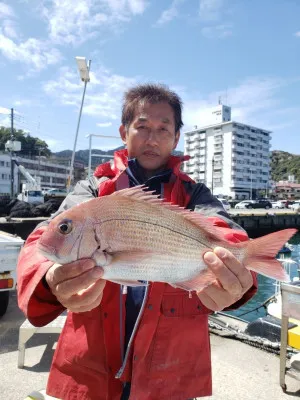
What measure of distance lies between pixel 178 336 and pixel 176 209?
73 cm

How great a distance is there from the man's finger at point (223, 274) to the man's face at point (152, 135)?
0.81 metres

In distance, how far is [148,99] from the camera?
2186 mm

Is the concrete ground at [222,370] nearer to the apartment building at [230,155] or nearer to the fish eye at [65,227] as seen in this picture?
the fish eye at [65,227]

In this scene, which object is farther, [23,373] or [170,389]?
[23,373]

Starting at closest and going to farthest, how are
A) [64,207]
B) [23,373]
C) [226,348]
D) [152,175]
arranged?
[64,207] → [152,175] → [23,373] → [226,348]

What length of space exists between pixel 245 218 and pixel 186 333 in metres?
39.2

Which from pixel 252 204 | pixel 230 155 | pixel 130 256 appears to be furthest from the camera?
pixel 230 155

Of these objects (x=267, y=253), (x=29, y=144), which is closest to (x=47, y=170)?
(x=29, y=144)

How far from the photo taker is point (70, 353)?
6.15 feet

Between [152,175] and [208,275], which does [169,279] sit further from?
[152,175]

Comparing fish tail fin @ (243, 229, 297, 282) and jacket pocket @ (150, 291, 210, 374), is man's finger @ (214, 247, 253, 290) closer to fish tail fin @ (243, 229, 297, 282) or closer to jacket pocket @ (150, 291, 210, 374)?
fish tail fin @ (243, 229, 297, 282)

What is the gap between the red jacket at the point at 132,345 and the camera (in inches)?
69.0

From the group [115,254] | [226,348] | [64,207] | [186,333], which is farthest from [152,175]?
[226,348]

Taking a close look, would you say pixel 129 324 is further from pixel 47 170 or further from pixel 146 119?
pixel 47 170
